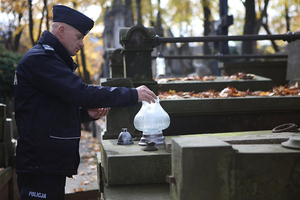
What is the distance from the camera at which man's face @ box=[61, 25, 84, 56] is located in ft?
9.59

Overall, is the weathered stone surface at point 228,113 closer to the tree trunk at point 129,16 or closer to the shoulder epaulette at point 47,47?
the shoulder epaulette at point 47,47

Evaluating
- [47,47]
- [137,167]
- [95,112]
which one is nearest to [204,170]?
[137,167]

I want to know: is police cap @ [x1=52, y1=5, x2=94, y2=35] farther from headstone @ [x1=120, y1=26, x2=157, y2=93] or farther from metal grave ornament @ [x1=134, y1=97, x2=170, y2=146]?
headstone @ [x1=120, y1=26, x2=157, y2=93]

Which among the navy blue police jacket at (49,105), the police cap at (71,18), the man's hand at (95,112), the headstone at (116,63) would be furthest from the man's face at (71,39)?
the headstone at (116,63)

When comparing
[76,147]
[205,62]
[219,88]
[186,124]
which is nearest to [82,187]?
[186,124]

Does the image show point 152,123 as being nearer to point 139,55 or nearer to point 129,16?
point 139,55

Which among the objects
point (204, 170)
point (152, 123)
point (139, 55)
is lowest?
point (204, 170)

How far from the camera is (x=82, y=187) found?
6465 mm

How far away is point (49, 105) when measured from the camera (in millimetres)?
2723

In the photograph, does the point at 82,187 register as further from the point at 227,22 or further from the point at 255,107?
the point at 227,22

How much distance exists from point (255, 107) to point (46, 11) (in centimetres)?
1795

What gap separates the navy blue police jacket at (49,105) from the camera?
2643 mm

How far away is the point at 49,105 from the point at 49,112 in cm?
7

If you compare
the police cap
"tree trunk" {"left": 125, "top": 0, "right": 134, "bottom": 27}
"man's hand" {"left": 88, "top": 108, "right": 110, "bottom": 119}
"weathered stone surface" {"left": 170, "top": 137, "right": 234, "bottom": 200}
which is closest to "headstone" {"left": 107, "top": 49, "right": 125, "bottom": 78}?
"man's hand" {"left": 88, "top": 108, "right": 110, "bottom": 119}
